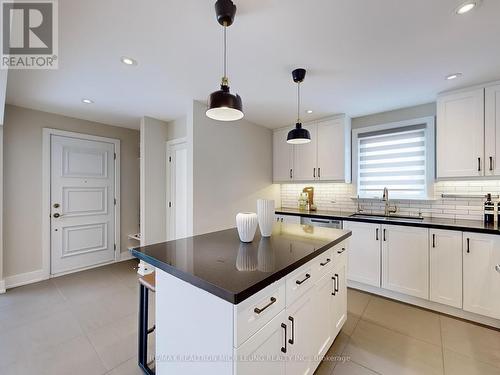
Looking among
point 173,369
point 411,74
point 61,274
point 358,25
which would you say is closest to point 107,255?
point 61,274

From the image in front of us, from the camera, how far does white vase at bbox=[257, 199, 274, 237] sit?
70.1 inches

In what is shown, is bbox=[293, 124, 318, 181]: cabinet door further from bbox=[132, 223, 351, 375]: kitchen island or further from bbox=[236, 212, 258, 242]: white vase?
bbox=[236, 212, 258, 242]: white vase

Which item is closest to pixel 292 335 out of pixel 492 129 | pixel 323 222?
pixel 323 222

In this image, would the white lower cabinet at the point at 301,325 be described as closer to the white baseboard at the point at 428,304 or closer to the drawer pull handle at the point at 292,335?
the drawer pull handle at the point at 292,335

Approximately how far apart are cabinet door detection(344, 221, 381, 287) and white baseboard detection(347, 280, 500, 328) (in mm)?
134

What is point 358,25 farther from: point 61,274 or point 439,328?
point 61,274

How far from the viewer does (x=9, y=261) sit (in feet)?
10.2

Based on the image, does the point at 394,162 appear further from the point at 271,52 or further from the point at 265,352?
the point at 265,352

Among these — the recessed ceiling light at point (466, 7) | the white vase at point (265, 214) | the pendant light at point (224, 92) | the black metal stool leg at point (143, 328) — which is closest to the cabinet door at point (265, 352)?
the white vase at point (265, 214)

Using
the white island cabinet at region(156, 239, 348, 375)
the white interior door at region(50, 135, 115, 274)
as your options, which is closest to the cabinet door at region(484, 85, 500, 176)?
the white island cabinet at region(156, 239, 348, 375)

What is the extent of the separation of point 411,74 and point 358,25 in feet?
3.59

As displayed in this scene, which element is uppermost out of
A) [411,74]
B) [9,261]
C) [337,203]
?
[411,74]

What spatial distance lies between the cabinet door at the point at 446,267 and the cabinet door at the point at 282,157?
7.33 feet

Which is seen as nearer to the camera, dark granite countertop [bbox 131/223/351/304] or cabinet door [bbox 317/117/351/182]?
dark granite countertop [bbox 131/223/351/304]
